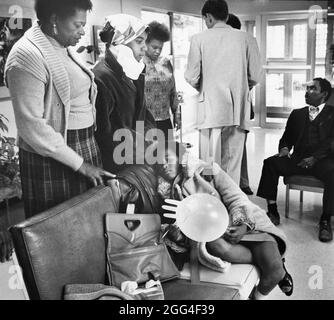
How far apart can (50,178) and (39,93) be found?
1.37ft

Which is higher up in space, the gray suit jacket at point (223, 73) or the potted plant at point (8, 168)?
the gray suit jacket at point (223, 73)

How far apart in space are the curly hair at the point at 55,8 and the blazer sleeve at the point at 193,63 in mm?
793

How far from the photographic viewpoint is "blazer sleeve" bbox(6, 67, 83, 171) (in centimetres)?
199

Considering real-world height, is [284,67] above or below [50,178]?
above

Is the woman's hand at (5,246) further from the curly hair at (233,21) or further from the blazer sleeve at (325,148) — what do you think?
the blazer sleeve at (325,148)

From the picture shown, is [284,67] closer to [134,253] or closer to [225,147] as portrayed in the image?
[225,147]

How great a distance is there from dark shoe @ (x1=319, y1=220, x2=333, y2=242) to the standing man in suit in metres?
0.83

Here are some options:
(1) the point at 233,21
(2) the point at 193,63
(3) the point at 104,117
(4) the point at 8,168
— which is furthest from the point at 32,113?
(1) the point at 233,21

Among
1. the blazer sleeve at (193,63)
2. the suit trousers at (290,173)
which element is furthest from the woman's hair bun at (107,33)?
the suit trousers at (290,173)

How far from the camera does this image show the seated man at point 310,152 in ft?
9.89

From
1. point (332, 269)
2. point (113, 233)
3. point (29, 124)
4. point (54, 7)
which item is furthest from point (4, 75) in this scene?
point (332, 269)

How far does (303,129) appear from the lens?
308 cm
